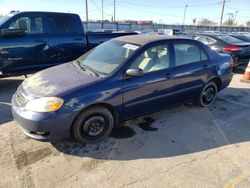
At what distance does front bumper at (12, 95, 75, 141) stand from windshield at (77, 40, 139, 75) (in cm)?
97

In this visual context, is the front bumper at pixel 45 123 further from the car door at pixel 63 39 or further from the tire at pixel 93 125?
the car door at pixel 63 39

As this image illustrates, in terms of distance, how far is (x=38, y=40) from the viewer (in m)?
5.59

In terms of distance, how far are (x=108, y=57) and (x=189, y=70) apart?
164 cm

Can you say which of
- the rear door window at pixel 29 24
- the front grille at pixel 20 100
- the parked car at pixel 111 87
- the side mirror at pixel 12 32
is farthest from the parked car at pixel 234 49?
the front grille at pixel 20 100

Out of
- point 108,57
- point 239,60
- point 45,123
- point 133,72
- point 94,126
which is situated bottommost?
point 94,126

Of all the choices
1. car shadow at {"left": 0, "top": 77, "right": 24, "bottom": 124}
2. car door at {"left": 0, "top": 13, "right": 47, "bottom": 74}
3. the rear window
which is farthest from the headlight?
the rear window

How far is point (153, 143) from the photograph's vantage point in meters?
3.38

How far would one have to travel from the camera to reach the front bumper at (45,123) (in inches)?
110

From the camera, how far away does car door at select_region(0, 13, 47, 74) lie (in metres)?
5.25

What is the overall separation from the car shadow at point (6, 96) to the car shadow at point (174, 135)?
1537mm

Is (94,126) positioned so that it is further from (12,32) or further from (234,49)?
(234,49)

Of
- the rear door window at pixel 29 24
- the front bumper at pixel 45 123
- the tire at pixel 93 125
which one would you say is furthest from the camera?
the rear door window at pixel 29 24

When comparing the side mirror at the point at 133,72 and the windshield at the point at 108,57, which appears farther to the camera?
the windshield at the point at 108,57

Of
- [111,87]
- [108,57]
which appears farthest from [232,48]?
[111,87]
